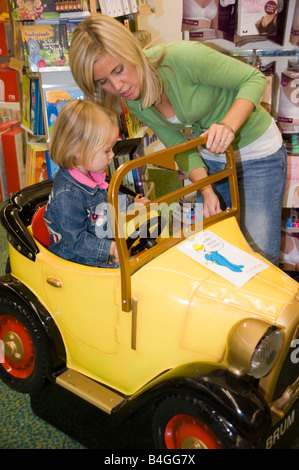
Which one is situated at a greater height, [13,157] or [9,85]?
[9,85]

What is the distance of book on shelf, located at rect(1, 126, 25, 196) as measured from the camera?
3.52 metres

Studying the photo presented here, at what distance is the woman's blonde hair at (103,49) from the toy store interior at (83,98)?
24cm

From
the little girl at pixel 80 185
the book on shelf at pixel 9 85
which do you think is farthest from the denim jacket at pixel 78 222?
the book on shelf at pixel 9 85

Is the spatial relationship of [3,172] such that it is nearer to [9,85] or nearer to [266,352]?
[9,85]

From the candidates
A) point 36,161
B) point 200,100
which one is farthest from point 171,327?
point 36,161

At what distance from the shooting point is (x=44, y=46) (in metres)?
2.47

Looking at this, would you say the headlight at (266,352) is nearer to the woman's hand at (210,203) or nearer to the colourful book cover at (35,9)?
the woman's hand at (210,203)

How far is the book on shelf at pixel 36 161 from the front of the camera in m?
2.86

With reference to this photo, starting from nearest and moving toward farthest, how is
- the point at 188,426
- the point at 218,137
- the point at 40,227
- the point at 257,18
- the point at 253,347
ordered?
the point at 253,347
the point at 188,426
the point at 218,137
the point at 40,227
the point at 257,18

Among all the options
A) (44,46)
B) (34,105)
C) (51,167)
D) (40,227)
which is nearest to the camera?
(40,227)

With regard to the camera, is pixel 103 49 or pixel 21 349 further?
pixel 21 349

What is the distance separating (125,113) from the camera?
3027 millimetres

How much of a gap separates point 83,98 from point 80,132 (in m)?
1.12
